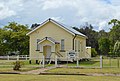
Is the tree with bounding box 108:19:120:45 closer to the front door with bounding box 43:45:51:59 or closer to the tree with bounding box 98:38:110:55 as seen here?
the tree with bounding box 98:38:110:55

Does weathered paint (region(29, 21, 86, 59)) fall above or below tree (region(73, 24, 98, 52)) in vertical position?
below

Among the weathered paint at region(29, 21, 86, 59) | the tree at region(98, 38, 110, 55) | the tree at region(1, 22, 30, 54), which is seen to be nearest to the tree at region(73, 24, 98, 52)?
the tree at region(98, 38, 110, 55)

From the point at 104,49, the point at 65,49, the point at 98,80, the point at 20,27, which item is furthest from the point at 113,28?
the point at 98,80

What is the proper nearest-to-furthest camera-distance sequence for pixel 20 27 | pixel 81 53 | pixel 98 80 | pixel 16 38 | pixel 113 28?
pixel 98 80
pixel 81 53
pixel 16 38
pixel 20 27
pixel 113 28

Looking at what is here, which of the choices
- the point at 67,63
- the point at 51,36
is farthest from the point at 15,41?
the point at 67,63

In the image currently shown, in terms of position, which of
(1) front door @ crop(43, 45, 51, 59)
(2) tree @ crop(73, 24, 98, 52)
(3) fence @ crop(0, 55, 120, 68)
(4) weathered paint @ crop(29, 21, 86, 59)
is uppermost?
(2) tree @ crop(73, 24, 98, 52)

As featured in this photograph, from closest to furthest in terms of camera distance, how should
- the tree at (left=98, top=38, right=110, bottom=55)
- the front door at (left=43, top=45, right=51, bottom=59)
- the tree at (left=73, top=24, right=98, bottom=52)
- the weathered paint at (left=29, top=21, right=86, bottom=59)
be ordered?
the weathered paint at (left=29, top=21, right=86, bottom=59), the front door at (left=43, top=45, right=51, bottom=59), the tree at (left=98, top=38, right=110, bottom=55), the tree at (left=73, top=24, right=98, bottom=52)

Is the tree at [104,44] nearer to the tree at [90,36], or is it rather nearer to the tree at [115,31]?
the tree at [115,31]

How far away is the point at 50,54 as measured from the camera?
41281mm

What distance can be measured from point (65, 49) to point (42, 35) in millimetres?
3898

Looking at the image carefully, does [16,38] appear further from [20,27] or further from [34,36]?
[34,36]

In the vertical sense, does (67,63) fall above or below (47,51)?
below

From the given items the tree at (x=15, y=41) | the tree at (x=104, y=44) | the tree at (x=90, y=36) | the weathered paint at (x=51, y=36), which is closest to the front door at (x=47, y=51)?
the weathered paint at (x=51, y=36)

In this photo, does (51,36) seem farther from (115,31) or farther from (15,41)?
(115,31)
